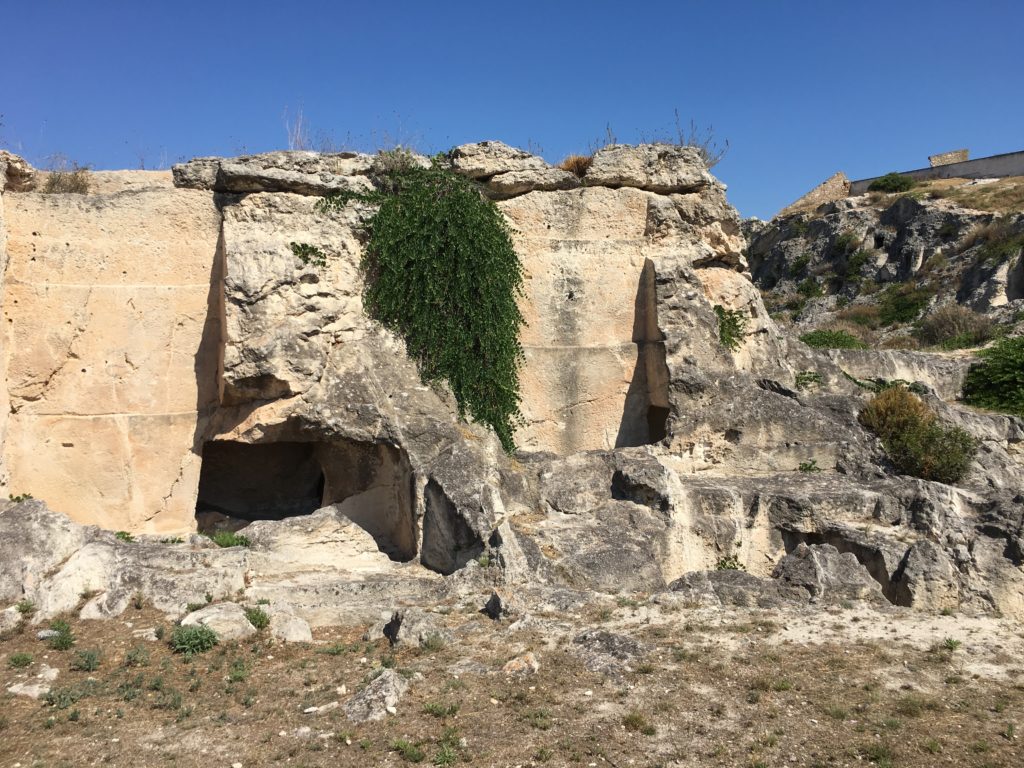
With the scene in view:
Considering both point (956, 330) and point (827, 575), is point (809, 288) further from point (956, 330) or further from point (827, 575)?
point (827, 575)

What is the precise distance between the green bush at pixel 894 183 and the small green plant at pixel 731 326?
31814 millimetres

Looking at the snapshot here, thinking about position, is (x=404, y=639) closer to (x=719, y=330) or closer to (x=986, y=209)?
(x=719, y=330)

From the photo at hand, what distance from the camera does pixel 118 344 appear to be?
9.18 meters

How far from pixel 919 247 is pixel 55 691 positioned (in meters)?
33.7

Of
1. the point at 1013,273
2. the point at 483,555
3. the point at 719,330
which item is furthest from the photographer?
the point at 1013,273

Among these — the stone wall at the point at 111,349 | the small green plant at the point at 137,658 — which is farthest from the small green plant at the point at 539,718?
the stone wall at the point at 111,349

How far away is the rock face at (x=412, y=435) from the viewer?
7.58m

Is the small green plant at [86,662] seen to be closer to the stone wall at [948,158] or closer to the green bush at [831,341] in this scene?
the green bush at [831,341]

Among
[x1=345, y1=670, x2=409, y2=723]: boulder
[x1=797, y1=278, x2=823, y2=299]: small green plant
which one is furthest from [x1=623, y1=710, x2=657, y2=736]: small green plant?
[x1=797, y1=278, x2=823, y2=299]: small green plant

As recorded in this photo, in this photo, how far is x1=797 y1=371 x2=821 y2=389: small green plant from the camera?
11750mm

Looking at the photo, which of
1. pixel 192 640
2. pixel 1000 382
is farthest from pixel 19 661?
pixel 1000 382

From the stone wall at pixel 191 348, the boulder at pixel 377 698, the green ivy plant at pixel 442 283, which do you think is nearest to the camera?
the boulder at pixel 377 698

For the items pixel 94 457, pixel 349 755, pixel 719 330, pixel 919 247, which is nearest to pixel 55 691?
pixel 349 755

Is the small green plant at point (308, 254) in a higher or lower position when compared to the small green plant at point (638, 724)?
higher
